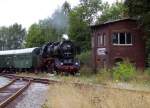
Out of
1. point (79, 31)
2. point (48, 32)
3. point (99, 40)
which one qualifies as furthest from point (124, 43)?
point (48, 32)

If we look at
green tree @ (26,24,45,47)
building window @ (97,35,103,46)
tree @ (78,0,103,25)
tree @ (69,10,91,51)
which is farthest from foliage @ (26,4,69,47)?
building window @ (97,35,103,46)

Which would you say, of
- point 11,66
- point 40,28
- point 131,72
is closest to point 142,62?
point 11,66

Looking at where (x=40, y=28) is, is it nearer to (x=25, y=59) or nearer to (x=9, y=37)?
(x=9, y=37)

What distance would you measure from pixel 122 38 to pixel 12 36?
4495 inches

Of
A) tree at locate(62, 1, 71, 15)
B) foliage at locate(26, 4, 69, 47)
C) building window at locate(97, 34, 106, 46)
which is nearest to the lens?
building window at locate(97, 34, 106, 46)

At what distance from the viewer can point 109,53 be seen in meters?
52.7

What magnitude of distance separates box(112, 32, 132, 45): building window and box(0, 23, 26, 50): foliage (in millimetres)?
106774

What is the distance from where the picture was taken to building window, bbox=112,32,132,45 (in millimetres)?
52594

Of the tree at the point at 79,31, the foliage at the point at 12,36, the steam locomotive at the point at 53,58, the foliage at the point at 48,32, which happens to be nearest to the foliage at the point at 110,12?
the tree at the point at 79,31

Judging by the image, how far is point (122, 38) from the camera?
52.6m

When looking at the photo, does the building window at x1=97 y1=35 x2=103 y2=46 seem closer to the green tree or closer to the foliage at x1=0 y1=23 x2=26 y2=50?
the green tree

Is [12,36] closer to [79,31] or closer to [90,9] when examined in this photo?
[90,9]

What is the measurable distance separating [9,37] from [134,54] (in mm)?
113052

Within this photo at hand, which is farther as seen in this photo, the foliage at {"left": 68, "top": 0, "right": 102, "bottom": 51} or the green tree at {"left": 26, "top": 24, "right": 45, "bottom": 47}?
the green tree at {"left": 26, "top": 24, "right": 45, "bottom": 47}
